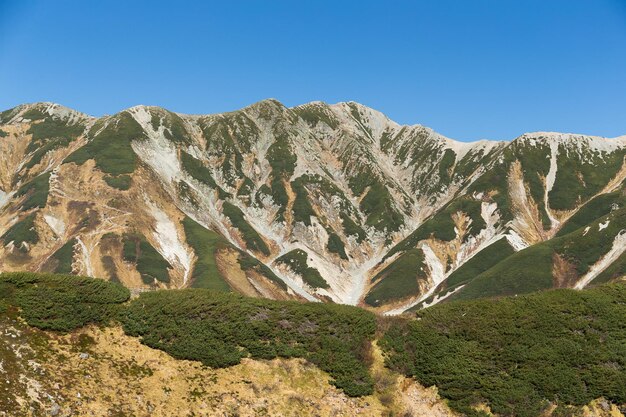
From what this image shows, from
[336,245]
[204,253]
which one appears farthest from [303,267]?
[204,253]

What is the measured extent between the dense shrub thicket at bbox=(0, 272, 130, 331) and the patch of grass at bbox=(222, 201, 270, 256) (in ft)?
424

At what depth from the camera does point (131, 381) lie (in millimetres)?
34062

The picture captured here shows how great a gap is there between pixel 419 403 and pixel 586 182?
188 metres

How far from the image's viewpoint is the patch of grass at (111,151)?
6742 inches

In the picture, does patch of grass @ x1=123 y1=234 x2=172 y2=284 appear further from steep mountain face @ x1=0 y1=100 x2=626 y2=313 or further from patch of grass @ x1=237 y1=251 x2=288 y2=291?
patch of grass @ x1=237 y1=251 x2=288 y2=291

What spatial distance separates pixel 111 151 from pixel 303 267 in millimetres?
76466

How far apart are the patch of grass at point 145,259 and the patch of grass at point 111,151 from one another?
3570 cm

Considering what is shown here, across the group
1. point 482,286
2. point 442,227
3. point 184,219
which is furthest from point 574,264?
point 184,219

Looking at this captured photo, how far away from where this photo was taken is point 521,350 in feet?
130

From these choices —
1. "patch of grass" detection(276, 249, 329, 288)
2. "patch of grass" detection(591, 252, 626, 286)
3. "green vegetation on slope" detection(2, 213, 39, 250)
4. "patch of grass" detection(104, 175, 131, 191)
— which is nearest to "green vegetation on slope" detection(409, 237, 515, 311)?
"patch of grass" detection(276, 249, 329, 288)

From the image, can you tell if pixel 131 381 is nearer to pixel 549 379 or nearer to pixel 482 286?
pixel 549 379

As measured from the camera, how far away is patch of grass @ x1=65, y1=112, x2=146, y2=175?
171 meters

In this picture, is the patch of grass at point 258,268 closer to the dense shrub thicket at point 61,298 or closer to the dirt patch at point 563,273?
the dirt patch at point 563,273

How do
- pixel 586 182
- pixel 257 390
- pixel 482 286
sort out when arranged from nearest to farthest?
1. pixel 257 390
2. pixel 482 286
3. pixel 586 182
